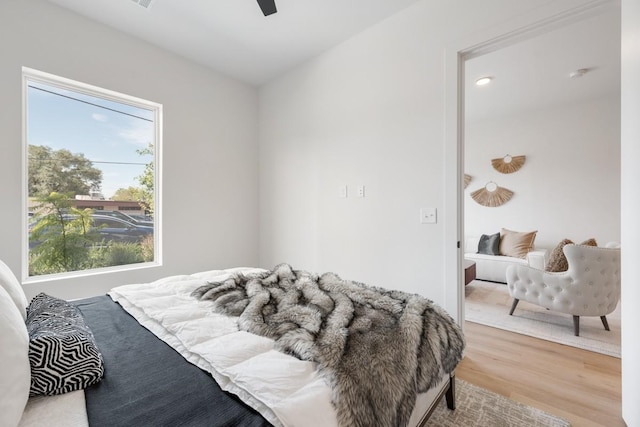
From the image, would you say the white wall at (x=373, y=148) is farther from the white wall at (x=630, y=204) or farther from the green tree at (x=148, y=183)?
the green tree at (x=148, y=183)

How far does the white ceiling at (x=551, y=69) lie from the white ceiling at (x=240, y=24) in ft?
4.87

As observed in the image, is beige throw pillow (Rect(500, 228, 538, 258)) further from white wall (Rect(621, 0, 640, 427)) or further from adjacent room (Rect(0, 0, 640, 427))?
white wall (Rect(621, 0, 640, 427))

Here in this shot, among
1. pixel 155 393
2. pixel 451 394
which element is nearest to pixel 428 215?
pixel 451 394

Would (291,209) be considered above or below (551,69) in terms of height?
below

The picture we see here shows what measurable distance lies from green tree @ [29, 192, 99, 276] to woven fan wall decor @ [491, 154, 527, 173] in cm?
574

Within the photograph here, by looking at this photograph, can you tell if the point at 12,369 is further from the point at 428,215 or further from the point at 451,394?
the point at 428,215

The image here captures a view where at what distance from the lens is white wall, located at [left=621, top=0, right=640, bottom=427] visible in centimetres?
Result: 133

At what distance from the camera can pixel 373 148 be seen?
2.52m

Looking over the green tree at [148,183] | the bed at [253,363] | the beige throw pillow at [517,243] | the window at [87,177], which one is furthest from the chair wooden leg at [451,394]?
the beige throw pillow at [517,243]

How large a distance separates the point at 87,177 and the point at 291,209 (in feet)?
6.38

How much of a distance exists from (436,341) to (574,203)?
452 cm

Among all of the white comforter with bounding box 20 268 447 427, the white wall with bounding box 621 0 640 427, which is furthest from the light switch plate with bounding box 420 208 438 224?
the white comforter with bounding box 20 268 447 427

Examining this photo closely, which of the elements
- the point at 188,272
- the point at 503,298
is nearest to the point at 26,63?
the point at 188,272

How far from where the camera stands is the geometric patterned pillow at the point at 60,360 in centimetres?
78
